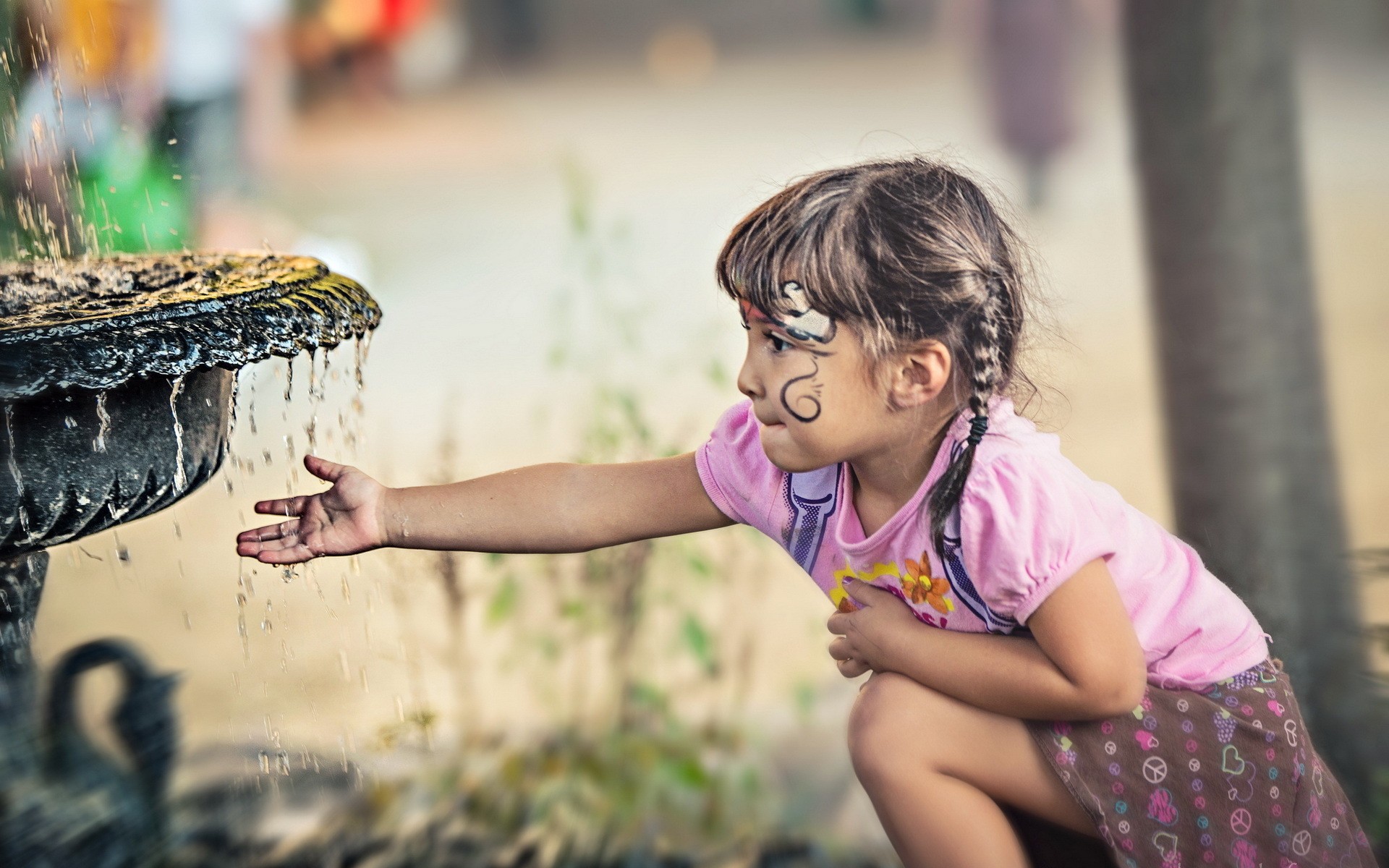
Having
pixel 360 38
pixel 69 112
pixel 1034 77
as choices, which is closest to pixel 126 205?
pixel 69 112

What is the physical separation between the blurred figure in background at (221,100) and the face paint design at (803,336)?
143 inches

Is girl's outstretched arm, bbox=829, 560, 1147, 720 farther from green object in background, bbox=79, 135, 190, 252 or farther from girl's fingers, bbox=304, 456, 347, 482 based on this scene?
green object in background, bbox=79, 135, 190, 252

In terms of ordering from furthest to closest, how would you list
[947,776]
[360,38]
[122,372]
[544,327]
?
1. [360,38]
2. [544,327]
3. [947,776]
4. [122,372]

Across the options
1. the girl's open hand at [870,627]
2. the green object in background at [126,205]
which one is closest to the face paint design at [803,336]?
the girl's open hand at [870,627]

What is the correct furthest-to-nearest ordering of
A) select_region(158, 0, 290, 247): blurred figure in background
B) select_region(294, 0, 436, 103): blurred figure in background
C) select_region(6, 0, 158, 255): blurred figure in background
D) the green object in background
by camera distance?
select_region(294, 0, 436, 103): blurred figure in background, select_region(158, 0, 290, 247): blurred figure in background, the green object in background, select_region(6, 0, 158, 255): blurred figure in background

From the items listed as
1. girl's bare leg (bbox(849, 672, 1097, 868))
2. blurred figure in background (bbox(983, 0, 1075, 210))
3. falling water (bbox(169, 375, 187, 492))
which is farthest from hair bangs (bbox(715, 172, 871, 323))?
blurred figure in background (bbox(983, 0, 1075, 210))

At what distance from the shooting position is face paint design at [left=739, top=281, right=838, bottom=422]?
4.85 ft

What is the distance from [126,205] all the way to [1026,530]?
3.37m

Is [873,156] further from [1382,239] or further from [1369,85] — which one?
[1369,85]

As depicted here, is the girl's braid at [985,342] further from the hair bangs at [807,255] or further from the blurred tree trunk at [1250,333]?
the blurred tree trunk at [1250,333]

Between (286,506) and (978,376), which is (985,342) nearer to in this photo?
(978,376)

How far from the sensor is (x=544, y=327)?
207 inches

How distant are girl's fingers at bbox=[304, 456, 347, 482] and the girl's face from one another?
56 centimetres

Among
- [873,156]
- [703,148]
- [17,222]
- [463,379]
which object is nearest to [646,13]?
[703,148]
